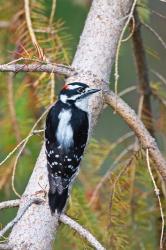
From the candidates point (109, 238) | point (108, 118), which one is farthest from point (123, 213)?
point (108, 118)

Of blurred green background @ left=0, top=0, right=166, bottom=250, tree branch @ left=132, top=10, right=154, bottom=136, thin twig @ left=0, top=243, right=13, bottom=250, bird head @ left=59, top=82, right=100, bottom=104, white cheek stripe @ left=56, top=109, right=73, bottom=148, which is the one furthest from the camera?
tree branch @ left=132, top=10, right=154, bottom=136

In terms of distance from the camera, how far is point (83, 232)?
2.66 m

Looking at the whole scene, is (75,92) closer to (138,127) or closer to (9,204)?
(138,127)

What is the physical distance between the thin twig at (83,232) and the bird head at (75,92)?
0.50 meters

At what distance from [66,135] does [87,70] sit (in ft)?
1.00

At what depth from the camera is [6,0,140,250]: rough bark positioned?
2.69m

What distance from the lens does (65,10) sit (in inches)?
181

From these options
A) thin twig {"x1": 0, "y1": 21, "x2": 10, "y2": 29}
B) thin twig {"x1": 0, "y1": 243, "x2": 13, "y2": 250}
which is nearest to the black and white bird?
thin twig {"x1": 0, "y1": 243, "x2": 13, "y2": 250}

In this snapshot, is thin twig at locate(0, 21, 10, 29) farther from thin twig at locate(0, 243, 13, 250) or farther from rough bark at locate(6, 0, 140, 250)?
thin twig at locate(0, 243, 13, 250)

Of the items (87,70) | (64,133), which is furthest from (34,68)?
(64,133)

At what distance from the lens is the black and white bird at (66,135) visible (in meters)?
3.00

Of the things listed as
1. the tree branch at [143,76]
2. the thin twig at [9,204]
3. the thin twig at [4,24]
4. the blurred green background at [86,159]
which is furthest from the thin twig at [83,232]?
the thin twig at [4,24]

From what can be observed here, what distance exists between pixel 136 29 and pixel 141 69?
277 millimetres

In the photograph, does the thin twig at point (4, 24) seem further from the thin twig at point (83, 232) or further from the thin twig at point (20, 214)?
the thin twig at point (83, 232)
